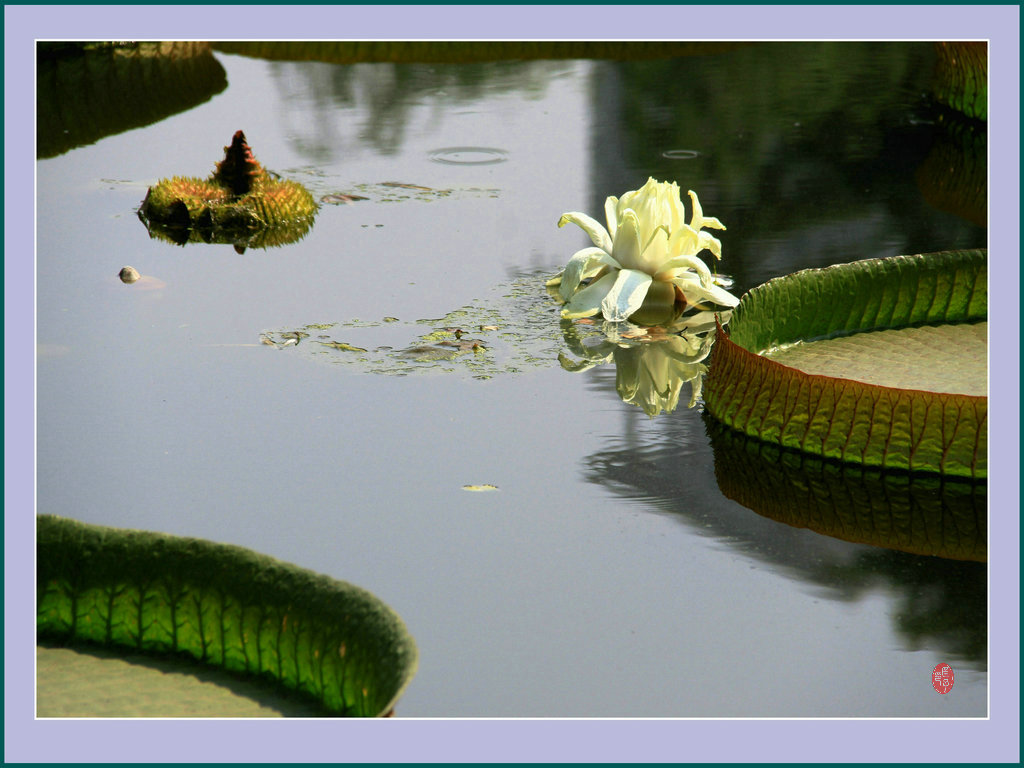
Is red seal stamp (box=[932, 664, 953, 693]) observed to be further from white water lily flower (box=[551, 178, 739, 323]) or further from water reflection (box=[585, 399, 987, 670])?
white water lily flower (box=[551, 178, 739, 323])

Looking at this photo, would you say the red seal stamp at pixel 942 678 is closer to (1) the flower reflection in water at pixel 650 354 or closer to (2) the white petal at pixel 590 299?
(1) the flower reflection in water at pixel 650 354

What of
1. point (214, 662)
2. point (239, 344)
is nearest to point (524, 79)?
point (239, 344)

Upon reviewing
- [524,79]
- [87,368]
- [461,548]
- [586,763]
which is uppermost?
[524,79]

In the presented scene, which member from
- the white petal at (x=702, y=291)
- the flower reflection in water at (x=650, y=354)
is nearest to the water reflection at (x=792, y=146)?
the white petal at (x=702, y=291)

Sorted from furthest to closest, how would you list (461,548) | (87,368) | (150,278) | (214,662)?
(150,278), (87,368), (461,548), (214,662)

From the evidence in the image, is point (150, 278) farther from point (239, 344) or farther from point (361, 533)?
point (361, 533)

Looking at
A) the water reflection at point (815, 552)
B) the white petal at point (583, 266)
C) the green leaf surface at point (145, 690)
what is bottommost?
the green leaf surface at point (145, 690)

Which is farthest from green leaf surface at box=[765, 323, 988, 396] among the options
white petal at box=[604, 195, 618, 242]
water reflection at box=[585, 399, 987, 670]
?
white petal at box=[604, 195, 618, 242]
